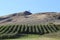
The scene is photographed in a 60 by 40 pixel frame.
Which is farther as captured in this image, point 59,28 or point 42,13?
point 42,13

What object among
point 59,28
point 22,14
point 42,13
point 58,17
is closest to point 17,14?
point 22,14

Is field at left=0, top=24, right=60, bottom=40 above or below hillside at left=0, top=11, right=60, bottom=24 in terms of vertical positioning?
above

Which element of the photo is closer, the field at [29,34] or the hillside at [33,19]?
the field at [29,34]

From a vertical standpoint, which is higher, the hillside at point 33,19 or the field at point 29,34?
the field at point 29,34

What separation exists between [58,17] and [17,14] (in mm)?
17808

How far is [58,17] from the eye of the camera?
203ft

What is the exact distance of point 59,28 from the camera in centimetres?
4206

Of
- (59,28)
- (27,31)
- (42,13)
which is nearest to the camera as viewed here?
(27,31)

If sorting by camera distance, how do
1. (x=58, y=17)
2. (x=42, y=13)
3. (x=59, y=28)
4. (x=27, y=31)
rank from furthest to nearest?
(x=42, y=13)
(x=58, y=17)
(x=59, y=28)
(x=27, y=31)

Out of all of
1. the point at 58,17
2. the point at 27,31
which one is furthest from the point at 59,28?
the point at 58,17

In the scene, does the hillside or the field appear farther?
the hillside

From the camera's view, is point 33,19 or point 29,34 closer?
point 29,34

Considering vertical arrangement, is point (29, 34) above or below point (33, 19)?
above

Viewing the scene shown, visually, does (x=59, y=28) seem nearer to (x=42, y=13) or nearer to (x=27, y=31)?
(x=27, y=31)
